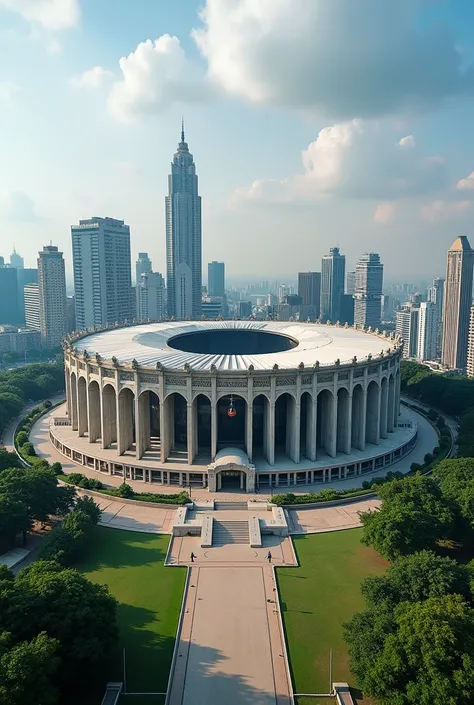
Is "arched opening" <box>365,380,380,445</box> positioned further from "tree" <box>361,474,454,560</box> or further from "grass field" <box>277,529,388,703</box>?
Answer: "tree" <box>361,474,454,560</box>

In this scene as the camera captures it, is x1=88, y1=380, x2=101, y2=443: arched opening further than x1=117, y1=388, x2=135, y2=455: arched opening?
Yes

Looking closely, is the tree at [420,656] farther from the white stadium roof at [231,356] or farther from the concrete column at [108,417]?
the concrete column at [108,417]

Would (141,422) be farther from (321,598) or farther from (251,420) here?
(321,598)

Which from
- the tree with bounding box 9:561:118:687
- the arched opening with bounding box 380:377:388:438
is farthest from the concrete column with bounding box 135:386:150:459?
the arched opening with bounding box 380:377:388:438

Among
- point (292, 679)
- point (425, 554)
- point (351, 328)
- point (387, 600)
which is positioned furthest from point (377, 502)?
point (351, 328)

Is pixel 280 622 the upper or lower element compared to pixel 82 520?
lower

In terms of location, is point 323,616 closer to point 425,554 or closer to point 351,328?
point 425,554

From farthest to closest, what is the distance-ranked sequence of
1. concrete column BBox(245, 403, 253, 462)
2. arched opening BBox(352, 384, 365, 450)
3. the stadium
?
arched opening BBox(352, 384, 365, 450) < concrete column BBox(245, 403, 253, 462) < the stadium
